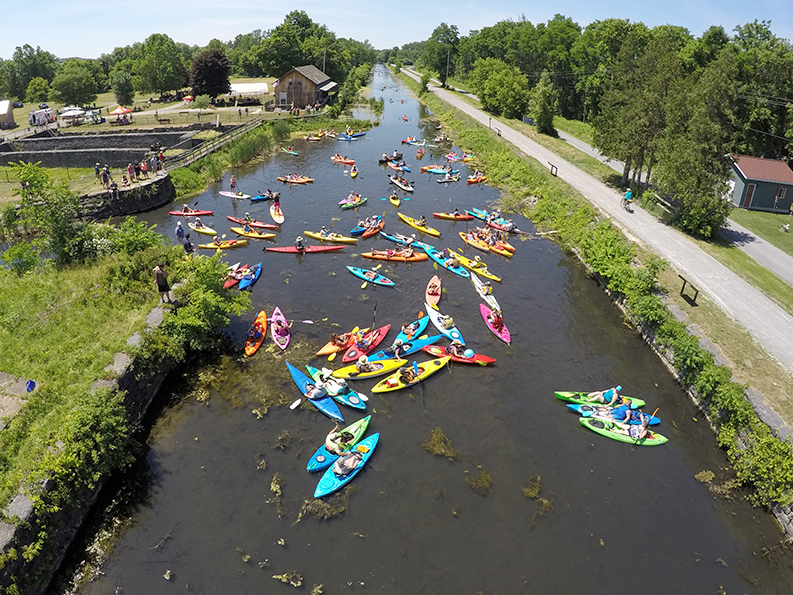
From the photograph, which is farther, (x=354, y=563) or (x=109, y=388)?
(x=109, y=388)

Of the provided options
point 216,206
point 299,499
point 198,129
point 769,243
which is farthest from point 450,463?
point 198,129

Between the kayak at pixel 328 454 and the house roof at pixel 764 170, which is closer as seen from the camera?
the kayak at pixel 328 454

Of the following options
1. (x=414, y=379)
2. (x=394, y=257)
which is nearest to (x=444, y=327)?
(x=414, y=379)

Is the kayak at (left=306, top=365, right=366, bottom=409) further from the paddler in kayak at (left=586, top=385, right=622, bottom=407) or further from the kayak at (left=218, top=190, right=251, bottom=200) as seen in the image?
the kayak at (left=218, top=190, right=251, bottom=200)

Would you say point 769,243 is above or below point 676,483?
above

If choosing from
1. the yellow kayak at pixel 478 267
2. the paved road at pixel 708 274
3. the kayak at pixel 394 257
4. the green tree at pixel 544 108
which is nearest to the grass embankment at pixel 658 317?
the paved road at pixel 708 274

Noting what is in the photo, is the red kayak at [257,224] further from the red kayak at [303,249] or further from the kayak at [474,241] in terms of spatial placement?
the kayak at [474,241]

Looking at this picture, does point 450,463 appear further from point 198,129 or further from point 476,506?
point 198,129
